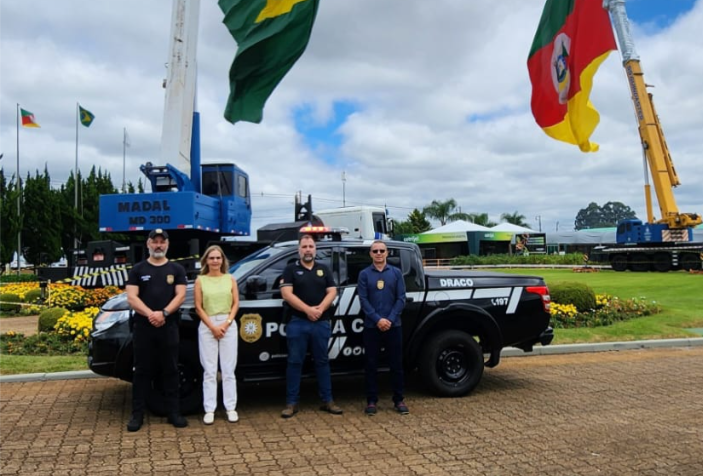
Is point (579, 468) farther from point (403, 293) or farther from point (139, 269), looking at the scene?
point (139, 269)

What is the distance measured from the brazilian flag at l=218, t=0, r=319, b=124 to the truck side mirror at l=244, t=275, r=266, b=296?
8.00 m

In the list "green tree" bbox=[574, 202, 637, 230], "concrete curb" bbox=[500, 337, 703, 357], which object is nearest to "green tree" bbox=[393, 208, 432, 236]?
"concrete curb" bbox=[500, 337, 703, 357]

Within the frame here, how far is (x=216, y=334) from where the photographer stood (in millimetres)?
5930

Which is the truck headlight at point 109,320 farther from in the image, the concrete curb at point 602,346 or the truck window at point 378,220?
the truck window at point 378,220

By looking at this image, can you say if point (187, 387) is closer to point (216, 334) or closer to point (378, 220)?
point (216, 334)

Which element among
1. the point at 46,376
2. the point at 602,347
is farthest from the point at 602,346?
the point at 46,376

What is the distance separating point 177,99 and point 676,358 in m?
12.0

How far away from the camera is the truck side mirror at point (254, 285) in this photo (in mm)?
6406

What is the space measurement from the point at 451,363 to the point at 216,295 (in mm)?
2903

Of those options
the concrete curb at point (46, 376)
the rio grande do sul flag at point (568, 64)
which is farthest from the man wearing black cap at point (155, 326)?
the rio grande do sul flag at point (568, 64)

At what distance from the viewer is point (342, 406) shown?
6.73 meters

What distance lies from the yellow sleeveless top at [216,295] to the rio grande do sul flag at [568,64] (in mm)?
9580

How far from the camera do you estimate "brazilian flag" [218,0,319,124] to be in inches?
519

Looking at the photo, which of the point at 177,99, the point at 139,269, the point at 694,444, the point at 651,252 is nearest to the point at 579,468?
the point at 694,444
